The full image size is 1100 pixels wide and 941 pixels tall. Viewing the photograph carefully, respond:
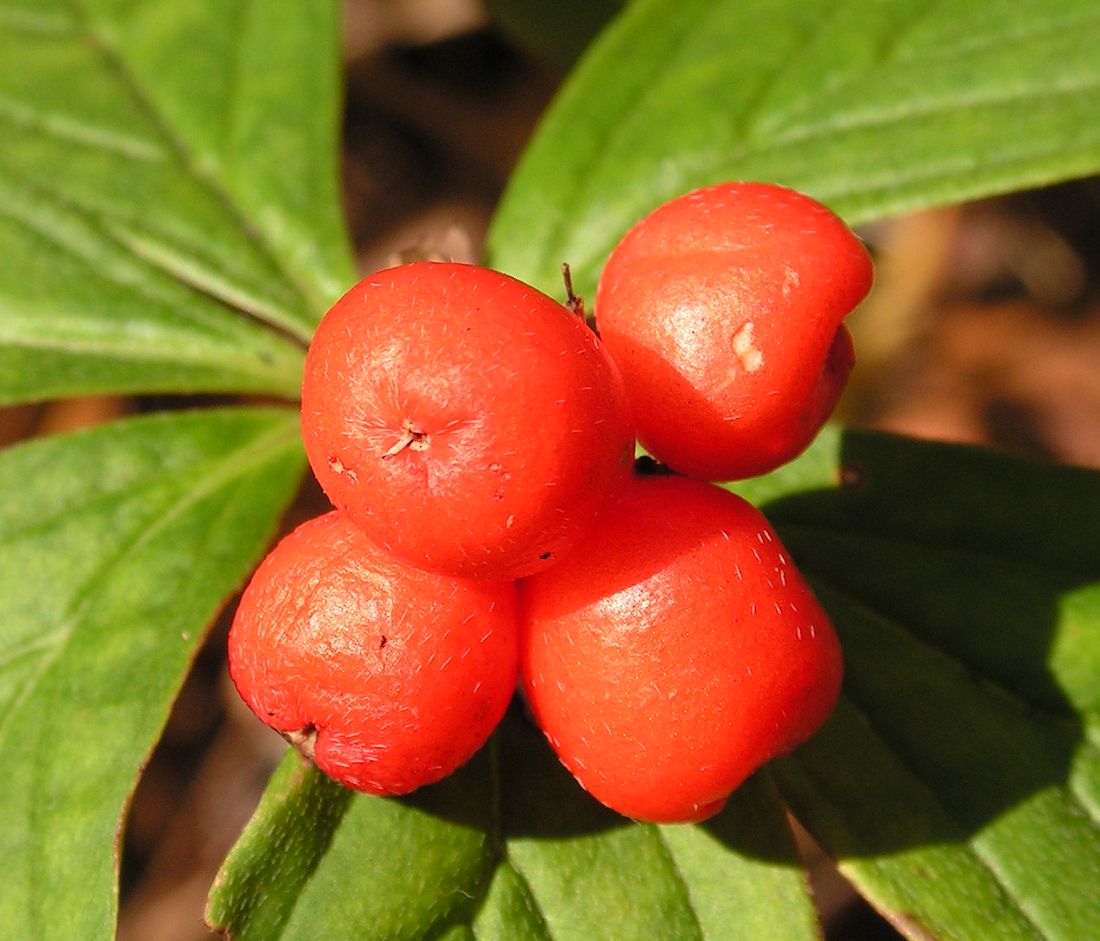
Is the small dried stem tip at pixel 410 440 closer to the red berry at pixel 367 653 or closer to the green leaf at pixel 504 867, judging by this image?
the red berry at pixel 367 653

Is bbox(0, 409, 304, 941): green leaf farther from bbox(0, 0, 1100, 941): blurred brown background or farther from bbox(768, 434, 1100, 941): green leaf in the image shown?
bbox(0, 0, 1100, 941): blurred brown background

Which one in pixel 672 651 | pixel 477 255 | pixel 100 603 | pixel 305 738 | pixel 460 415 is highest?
pixel 460 415

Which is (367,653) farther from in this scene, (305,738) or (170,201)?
(170,201)

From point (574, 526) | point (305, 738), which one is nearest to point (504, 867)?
point (305, 738)

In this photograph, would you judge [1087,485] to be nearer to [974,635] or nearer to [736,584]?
[974,635]

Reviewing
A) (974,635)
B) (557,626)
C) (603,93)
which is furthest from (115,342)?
(974,635)

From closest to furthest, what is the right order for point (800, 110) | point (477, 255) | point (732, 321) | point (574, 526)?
point (574, 526), point (732, 321), point (800, 110), point (477, 255)

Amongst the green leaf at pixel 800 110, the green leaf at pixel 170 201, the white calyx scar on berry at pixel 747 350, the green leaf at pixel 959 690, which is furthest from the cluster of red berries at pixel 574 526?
the green leaf at pixel 170 201
